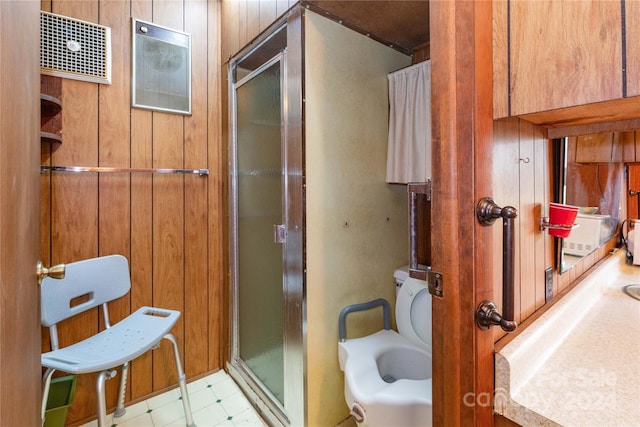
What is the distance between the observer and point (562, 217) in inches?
34.4

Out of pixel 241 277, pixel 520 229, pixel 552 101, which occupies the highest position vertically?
pixel 552 101

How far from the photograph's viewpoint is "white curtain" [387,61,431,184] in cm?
154

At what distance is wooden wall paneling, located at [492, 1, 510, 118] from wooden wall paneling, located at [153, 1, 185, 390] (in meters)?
1.77

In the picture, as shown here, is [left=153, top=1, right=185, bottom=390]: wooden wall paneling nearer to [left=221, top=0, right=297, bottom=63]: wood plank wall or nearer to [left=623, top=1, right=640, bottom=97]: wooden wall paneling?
[left=221, top=0, right=297, bottom=63]: wood plank wall

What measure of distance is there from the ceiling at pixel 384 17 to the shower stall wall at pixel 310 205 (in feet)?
0.16

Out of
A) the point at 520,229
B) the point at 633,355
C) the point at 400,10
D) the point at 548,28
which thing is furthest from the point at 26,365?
the point at 400,10

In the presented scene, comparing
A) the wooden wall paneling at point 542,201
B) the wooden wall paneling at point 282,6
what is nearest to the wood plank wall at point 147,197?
the wooden wall paneling at point 282,6

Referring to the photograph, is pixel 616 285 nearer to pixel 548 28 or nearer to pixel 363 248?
pixel 363 248

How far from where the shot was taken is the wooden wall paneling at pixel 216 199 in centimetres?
202

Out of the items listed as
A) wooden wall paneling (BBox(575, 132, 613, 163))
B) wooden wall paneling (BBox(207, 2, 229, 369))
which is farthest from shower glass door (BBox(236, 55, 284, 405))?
wooden wall paneling (BBox(575, 132, 613, 163))

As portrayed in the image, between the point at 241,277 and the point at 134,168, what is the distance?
908mm

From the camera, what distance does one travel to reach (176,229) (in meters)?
1.91

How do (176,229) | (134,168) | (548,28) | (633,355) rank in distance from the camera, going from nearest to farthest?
1. (548,28)
2. (633,355)
3. (134,168)
4. (176,229)

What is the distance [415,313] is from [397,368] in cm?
29
